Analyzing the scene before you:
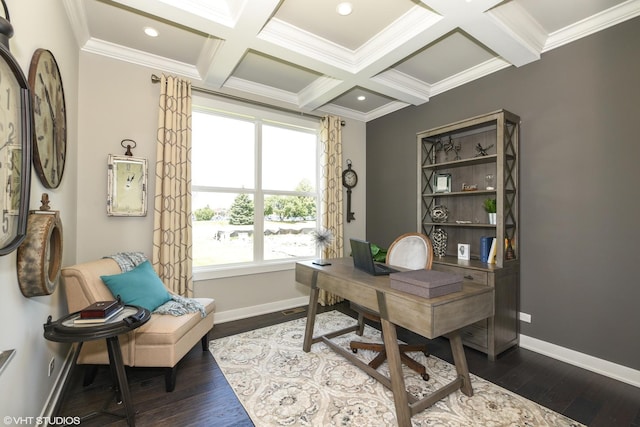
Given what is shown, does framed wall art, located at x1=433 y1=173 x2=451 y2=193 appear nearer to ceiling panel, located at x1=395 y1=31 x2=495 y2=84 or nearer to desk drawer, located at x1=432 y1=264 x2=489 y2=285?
desk drawer, located at x1=432 y1=264 x2=489 y2=285

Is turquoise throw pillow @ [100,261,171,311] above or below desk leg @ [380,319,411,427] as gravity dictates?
above

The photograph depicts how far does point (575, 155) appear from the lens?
2.48 meters

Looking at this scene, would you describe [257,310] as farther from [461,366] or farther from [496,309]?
[496,309]

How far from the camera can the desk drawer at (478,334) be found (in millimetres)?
2572

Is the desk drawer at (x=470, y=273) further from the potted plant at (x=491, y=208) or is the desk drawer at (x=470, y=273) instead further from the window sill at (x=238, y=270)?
the window sill at (x=238, y=270)

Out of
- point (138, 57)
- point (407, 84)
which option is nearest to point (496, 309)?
point (407, 84)

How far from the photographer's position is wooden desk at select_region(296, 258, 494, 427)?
1543 millimetres

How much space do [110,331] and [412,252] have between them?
7.52 ft

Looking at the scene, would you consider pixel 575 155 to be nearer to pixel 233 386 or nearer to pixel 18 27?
pixel 233 386

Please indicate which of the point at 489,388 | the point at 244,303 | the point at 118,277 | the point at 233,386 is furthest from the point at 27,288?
the point at 489,388

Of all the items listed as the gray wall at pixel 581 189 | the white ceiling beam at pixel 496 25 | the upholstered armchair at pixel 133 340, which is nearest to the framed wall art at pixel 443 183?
the gray wall at pixel 581 189

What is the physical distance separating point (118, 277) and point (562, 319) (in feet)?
12.2

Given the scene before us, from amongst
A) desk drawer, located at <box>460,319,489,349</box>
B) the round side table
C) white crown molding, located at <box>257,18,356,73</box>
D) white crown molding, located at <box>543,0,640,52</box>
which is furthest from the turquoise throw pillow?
white crown molding, located at <box>543,0,640,52</box>

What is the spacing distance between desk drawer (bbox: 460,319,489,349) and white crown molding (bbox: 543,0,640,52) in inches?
101
